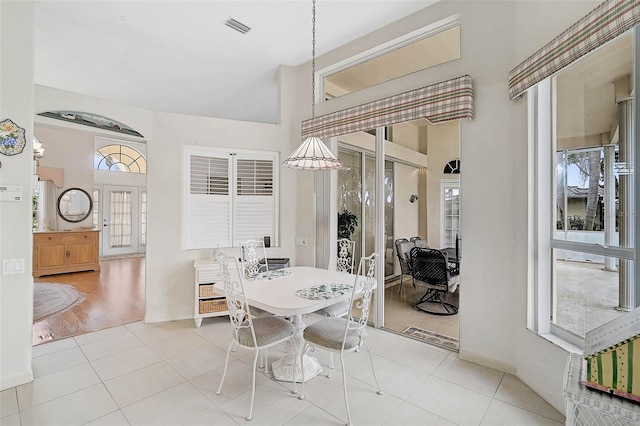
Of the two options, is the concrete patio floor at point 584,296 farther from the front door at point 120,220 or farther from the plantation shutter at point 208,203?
the front door at point 120,220

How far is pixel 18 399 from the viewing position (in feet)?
7.12

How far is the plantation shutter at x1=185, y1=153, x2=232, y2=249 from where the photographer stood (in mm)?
3930

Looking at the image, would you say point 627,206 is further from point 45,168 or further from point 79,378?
point 45,168

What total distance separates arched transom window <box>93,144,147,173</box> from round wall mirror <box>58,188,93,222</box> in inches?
45.7

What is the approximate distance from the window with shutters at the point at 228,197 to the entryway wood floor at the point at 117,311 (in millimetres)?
1394

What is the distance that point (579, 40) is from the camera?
176 centimetres

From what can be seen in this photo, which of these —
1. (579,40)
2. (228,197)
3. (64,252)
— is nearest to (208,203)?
(228,197)

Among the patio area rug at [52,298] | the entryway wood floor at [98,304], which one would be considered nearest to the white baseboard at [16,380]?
the entryway wood floor at [98,304]

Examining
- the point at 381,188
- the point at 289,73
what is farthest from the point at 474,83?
the point at 289,73

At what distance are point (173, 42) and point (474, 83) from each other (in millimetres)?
3491

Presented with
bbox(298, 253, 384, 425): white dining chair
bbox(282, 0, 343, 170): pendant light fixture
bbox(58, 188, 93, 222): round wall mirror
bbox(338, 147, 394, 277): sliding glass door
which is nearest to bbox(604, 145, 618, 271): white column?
bbox(298, 253, 384, 425): white dining chair

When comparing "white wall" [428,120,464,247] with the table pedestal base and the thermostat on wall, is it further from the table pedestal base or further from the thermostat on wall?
the thermostat on wall

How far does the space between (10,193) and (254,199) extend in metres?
2.44

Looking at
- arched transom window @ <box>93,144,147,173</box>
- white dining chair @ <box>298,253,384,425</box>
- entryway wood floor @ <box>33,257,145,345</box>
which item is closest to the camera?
white dining chair @ <box>298,253,384,425</box>
